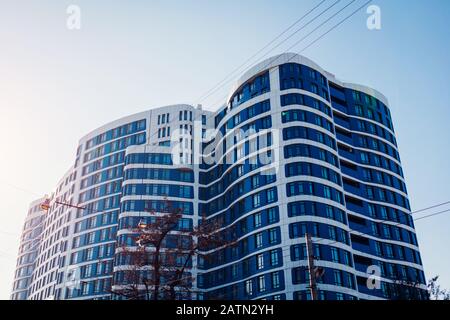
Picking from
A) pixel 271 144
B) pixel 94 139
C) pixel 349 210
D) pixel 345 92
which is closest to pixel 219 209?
pixel 271 144

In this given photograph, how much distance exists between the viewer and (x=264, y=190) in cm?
5750

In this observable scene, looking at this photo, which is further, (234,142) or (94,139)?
(94,139)

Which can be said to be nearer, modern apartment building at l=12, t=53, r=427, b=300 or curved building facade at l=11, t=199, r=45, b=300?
modern apartment building at l=12, t=53, r=427, b=300

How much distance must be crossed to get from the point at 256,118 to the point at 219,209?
17107 mm

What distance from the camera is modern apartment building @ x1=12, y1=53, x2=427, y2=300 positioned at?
53.5m

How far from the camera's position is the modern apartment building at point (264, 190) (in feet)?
176

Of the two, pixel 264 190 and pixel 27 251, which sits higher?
pixel 27 251

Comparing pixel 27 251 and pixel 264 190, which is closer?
pixel 264 190

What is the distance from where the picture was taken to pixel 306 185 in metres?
54.6

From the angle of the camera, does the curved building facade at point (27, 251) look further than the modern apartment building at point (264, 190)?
Yes
